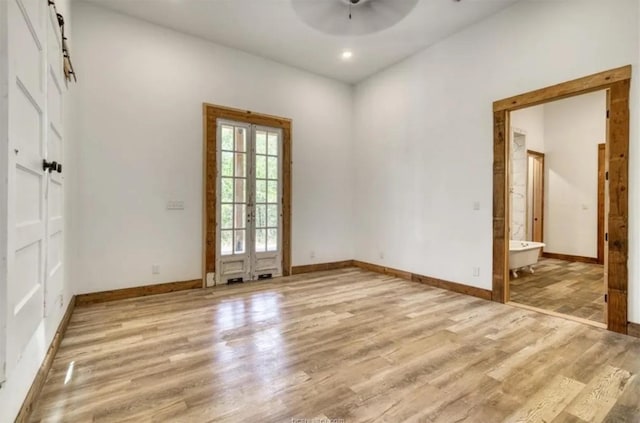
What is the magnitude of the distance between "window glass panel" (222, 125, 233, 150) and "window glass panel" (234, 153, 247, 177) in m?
0.19

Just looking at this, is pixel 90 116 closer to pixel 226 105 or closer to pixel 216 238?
pixel 226 105

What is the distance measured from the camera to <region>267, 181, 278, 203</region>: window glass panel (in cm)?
512

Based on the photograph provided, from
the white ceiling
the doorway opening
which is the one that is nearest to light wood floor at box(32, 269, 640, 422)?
the doorway opening

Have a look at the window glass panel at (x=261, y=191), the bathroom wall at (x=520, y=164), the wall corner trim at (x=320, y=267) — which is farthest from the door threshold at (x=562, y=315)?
the window glass panel at (x=261, y=191)

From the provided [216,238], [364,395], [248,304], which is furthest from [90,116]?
[364,395]

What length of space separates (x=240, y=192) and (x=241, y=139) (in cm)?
84

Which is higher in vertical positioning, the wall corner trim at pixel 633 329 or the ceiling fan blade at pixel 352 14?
the ceiling fan blade at pixel 352 14

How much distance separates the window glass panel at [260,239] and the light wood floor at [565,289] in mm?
3662

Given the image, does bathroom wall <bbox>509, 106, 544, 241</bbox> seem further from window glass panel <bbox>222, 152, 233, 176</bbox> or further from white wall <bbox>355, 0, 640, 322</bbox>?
window glass panel <bbox>222, 152, 233, 176</bbox>

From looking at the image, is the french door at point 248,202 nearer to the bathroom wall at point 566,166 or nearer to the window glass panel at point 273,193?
the window glass panel at point 273,193

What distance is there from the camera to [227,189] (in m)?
4.70

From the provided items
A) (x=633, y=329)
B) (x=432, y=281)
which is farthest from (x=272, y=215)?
(x=633, y=329)

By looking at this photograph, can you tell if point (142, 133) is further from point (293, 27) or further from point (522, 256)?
point (522, 256)

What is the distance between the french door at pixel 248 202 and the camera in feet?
15.3
